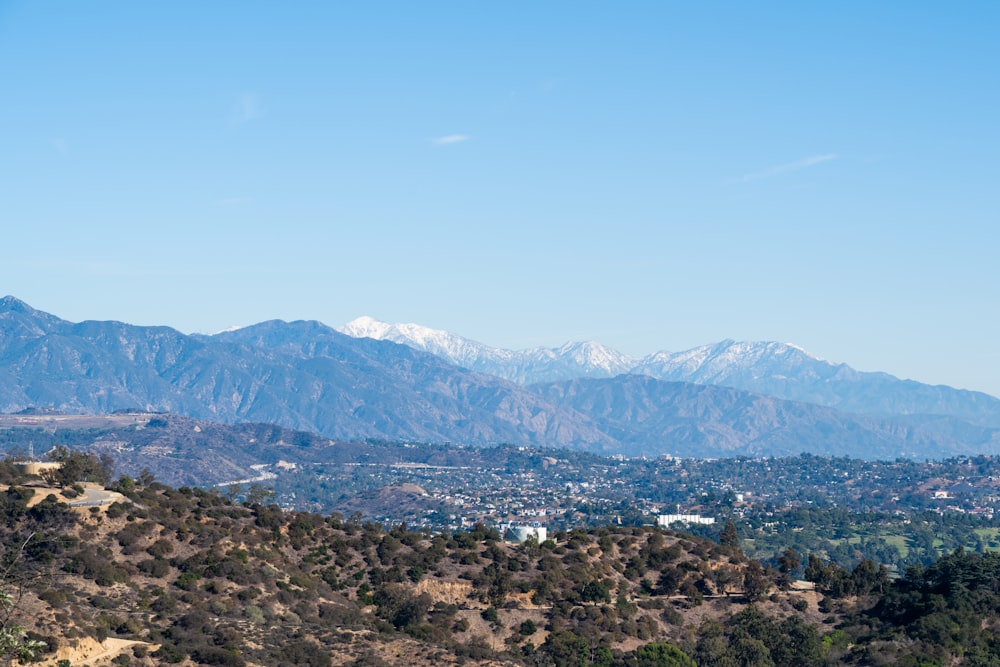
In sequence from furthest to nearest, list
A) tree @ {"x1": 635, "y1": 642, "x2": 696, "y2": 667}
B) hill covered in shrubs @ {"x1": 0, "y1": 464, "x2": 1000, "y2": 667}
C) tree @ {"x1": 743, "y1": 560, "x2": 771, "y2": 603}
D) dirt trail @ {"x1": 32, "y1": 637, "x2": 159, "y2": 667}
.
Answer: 1. tree @ {"x1": 743, "y1": 560, "x2": 771, "y2": 603}
2. tree @ {"x1": 635, "y1": 642, "x2": 696, "y2": 667}
3. hill covered in shrubs @ {"x1": 0, "y1": 464, "x2": 1000, "y2": 667}
4. dirt trail @ {"x1": 32, "y1": 637, "x2": 159, "y2": 667}

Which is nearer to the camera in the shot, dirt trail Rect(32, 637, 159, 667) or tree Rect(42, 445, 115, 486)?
dirt trail Rect(32, 637, 159, 667)

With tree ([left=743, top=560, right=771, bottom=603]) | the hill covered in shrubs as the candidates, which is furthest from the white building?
tree ([left=743, top=560, right=771, bottom=603])

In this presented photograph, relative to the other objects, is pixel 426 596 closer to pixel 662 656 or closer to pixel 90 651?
pixel 662 656

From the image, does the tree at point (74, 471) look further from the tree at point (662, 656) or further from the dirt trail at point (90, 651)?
the tree at point (662, 656)

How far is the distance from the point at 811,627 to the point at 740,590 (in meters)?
16.4

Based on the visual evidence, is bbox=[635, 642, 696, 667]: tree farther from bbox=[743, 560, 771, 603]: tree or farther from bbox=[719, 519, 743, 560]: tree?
bbox=[719, 519, 743, 560]: tree

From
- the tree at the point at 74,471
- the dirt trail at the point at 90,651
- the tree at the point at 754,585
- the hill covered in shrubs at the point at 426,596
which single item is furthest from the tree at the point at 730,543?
the dirt trail at the point at 90,651

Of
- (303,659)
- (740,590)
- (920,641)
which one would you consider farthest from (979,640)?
(303,659)

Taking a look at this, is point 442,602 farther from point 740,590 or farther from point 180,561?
point 740,590

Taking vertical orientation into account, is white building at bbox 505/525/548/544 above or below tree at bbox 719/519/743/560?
below

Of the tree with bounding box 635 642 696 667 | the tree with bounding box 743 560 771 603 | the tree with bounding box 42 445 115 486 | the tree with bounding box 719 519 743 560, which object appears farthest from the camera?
the tree with bounding box 719 519 743 560

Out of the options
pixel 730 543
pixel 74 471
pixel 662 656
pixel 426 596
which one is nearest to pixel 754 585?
pixel 730 543

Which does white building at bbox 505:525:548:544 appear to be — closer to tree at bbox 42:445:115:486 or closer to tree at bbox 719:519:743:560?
tree at bbox 719:519:743:560

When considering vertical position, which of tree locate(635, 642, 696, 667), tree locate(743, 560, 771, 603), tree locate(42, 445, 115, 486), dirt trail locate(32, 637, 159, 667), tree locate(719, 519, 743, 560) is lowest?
tree locate(635, 642, 696, 667)
